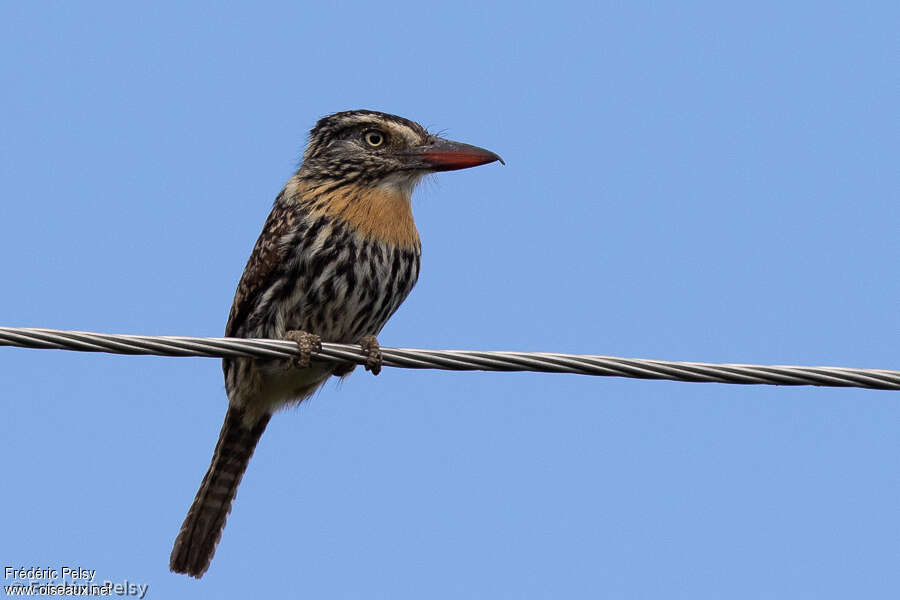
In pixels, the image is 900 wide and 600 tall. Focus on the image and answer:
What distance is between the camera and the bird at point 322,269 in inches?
251

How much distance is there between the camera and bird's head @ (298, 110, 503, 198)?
6730 mm

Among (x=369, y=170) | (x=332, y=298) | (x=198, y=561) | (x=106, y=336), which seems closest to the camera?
(x=106, y=336)

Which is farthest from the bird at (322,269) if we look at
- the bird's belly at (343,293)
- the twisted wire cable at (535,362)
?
the twisted wire cable at (535,362)

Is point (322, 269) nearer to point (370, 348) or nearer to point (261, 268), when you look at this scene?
point (261, 268)

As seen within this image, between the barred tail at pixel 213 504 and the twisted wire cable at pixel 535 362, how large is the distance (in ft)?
8.26

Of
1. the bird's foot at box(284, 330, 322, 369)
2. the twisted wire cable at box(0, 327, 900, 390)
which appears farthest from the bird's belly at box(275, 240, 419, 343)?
the twisted wire cable at box(0, 327, 900, 390)

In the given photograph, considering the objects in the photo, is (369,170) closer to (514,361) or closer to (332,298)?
(332,298)

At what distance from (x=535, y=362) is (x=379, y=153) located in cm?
241

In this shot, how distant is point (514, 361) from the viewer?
186 inches

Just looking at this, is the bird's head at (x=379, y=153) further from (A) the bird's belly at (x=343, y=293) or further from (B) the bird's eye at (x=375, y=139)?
(A) the bird's belly at (x=343, y=293)

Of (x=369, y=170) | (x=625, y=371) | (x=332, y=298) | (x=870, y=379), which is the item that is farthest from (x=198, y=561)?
(x=870, y=379)

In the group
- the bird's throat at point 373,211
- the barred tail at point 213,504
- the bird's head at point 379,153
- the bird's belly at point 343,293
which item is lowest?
the barred tail at point 213,504

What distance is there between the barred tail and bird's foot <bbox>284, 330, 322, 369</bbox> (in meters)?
1.24

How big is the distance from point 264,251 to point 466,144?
1207mm
